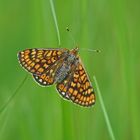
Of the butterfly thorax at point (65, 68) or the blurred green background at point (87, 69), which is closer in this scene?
the blurred green background at point (87, 69)

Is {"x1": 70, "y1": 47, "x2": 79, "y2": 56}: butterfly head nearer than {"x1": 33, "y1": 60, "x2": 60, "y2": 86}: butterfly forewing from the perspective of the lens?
No

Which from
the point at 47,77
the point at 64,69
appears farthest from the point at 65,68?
the point at 47,77

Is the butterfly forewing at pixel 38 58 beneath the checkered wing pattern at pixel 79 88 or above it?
above

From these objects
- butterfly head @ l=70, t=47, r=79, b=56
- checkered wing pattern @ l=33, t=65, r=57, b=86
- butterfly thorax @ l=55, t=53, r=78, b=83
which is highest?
butterfly head @ l=70, t=47, r=79, b=56

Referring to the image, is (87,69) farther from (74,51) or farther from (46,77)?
(46,77)

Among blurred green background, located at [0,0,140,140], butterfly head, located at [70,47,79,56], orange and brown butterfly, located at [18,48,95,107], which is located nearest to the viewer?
blurred green background, located at [0,0,140,140]

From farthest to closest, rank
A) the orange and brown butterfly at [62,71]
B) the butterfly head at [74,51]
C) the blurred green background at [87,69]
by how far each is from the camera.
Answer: the butterfly head at [74,51] → the orange and brown butterfly at [62,71] → the blurred green background at [87,69]

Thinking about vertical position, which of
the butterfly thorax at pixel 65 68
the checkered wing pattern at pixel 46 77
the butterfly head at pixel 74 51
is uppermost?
the butterfly head at pixel 74 51
